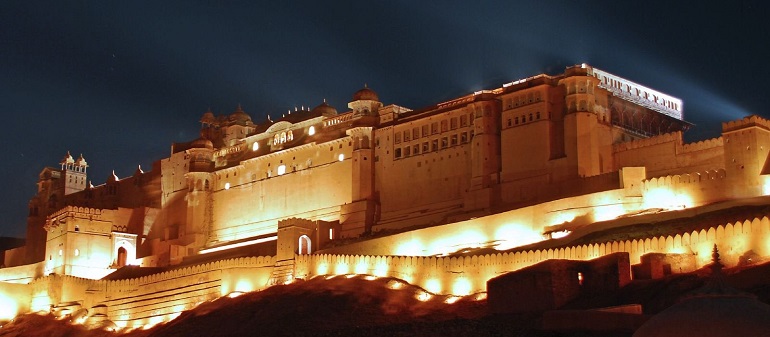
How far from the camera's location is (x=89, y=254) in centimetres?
7612

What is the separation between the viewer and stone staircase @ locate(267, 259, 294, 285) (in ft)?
196

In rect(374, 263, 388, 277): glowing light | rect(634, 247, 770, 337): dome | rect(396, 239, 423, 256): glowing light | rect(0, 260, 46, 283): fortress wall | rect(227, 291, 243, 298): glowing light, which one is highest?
rect(396, 239, 423, 256): glowing light

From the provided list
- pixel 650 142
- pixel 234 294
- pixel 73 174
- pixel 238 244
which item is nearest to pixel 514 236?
pixel 650 142

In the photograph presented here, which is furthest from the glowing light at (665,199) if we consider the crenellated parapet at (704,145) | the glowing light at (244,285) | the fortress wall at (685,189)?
the glowing light at (244,285)

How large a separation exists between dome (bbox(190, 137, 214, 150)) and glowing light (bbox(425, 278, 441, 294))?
118ft

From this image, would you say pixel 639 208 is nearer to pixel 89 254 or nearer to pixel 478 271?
pixel 478 271

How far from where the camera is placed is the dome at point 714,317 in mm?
18656

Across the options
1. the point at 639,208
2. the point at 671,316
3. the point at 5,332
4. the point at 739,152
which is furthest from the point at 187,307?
the point at 671,316

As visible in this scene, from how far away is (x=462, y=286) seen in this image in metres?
50.4

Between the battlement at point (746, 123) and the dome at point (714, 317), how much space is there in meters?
33.4

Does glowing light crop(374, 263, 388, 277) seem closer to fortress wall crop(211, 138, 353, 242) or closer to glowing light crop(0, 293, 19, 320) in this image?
fortress wall crop(211, 138, 353, 242)

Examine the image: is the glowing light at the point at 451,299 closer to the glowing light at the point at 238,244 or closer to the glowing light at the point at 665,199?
the glowing light at the point at 665,199

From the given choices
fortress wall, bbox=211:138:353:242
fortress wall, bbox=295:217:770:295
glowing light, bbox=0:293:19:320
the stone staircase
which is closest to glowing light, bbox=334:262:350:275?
fortress wall, bbox=295:217:770:295

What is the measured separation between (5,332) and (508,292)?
35.4m
